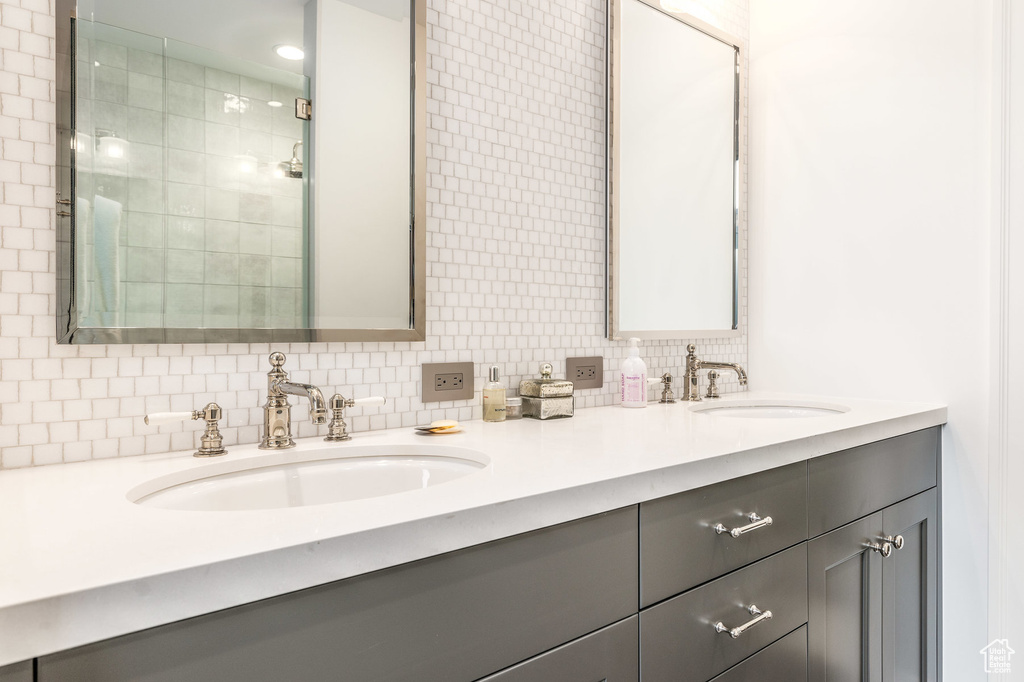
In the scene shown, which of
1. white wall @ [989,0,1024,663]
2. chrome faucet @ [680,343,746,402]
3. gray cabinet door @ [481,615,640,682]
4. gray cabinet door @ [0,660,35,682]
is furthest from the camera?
chrome faucet @ [680,343,746,402]

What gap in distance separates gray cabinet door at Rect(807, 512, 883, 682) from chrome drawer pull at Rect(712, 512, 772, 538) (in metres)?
0.24

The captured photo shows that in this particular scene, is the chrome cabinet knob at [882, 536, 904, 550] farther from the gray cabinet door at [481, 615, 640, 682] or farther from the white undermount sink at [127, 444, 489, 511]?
the white undermount sink at [127, 444, 489, 511]

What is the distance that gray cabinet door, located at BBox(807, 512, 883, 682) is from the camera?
1.24 m

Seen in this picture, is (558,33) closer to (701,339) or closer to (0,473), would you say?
(701,339)

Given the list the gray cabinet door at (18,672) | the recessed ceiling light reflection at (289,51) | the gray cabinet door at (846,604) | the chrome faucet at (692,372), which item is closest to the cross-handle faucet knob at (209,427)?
the gray cabinet door at (18,672)

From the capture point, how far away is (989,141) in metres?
1.63

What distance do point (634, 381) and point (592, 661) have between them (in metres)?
0.91

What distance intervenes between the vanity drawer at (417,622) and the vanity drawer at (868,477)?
570mm

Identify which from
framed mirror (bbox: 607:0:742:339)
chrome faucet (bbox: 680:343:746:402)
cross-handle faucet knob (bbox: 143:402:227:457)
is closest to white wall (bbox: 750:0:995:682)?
framed mirror (bbox: 607:0:742:339)

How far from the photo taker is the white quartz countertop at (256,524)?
0.49 m

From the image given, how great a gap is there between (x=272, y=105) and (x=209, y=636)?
0.93 meters

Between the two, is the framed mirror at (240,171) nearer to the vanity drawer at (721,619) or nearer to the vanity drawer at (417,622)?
the vanity drawer at (417,622)

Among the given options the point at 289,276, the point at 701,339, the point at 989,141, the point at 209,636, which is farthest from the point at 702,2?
the point at 209,636

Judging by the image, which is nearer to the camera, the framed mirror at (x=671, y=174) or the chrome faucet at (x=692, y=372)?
the framed mirror at (x=671, y=174)
